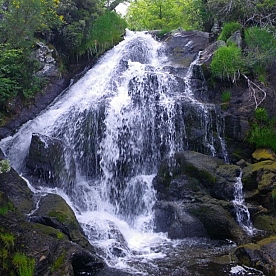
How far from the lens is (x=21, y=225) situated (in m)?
7.27

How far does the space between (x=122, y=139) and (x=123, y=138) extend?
0.06 m

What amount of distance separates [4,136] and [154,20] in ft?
61.9

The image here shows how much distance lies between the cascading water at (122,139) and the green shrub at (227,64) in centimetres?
129

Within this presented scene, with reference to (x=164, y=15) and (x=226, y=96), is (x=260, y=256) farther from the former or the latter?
(x=164, y=15)

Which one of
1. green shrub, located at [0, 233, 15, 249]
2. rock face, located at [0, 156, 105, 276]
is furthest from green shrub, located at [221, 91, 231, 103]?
green shrub, located at [0, 233, 15, 249]

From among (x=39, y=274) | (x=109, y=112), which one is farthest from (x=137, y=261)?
(x=109, y=112)

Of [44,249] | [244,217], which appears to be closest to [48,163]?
[44,249]

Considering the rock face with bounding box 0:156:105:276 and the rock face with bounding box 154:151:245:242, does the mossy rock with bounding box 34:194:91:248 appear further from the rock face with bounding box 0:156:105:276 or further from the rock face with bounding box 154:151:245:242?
the rock face with bounding box 154:151:245:242

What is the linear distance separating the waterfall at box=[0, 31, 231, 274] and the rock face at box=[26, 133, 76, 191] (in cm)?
32

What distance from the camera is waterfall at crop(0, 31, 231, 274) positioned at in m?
11.3

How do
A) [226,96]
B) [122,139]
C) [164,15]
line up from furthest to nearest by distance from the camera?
[164,15] < [226,96] < [122,139]

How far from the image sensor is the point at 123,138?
12930 millimetres

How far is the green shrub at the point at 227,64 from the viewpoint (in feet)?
47.7

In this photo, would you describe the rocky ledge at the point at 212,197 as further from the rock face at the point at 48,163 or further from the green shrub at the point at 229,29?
the green shrub at the point at 229,29
